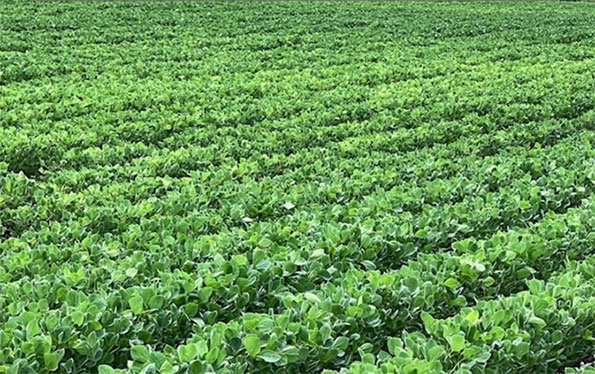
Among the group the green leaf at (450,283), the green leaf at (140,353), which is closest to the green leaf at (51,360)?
the green leaf at (140,353)

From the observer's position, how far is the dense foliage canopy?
3.19m

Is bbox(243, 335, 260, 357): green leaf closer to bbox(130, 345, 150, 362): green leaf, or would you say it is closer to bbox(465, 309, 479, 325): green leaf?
bbox(130, 345, 150, 362): green leaf

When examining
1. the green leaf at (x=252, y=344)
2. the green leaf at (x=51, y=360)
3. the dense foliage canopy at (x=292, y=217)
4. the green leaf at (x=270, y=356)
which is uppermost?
the green leaf at (x=51, y=360)

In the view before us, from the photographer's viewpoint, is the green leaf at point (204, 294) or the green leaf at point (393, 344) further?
the green leaf at point (204, 294)

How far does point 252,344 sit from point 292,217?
195 cm

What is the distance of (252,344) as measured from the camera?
3.00 metres

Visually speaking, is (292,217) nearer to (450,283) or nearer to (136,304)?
(450,283)

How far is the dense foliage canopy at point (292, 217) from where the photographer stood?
10.5 ft

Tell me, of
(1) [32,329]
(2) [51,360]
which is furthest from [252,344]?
(1) [32,329]

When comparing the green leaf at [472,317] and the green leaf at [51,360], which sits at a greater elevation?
the green leaf at [51,360]

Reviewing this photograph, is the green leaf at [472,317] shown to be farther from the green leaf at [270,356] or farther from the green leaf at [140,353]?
the green leaf at [140,353]

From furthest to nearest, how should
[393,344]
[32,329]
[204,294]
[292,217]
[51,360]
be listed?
[292,217]
[204,294]
[393,344]
[32,329]
[51,360]

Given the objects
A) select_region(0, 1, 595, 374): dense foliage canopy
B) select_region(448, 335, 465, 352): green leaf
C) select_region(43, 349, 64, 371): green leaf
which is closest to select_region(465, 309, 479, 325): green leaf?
select_region(0, 1, 595, 374): dense foliage canopy

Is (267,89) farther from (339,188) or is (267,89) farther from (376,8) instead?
(376,8)
